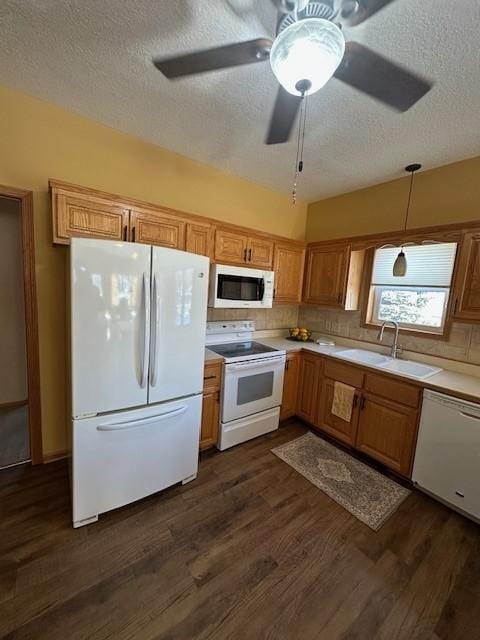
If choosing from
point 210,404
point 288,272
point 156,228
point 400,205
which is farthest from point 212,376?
point 400,205

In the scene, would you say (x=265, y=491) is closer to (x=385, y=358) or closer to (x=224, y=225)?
(x=385, y=358)

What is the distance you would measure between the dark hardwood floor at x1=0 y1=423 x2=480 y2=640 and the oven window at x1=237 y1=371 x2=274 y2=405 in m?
0.75

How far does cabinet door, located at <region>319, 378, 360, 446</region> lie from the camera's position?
254 cm

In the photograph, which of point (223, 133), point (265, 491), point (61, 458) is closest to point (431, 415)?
point (265, 491)

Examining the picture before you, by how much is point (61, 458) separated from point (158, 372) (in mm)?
1392

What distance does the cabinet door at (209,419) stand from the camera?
2391mm

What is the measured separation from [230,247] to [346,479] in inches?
91.7

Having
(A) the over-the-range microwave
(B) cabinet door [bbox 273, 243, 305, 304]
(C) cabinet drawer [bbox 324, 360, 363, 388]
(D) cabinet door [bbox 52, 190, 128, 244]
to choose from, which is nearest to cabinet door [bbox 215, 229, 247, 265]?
(A) the over-the-range microwave

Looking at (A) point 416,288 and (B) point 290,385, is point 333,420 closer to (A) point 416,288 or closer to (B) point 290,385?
(B) point 290,385

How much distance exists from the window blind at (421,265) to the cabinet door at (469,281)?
33 cm

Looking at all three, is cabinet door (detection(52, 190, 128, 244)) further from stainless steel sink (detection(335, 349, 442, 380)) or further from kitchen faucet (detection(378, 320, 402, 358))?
kitchen faucet (detection(378, 320, 402, 358))

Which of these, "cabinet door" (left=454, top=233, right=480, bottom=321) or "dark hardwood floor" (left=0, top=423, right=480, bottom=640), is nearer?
"dark hardwood floor" (left=0, top=423, right=480, bottom=640)

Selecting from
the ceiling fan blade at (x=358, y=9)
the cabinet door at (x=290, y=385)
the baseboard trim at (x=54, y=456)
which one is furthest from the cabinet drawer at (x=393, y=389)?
the baseboard trim at (x=54, y=456)

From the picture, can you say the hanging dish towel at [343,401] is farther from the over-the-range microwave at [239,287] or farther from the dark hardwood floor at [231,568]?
the over-the-range microwave at [239,287]
